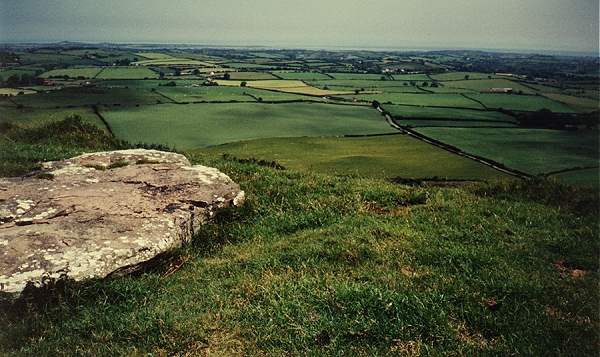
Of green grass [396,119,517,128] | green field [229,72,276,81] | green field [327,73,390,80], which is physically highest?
green field [327,73,390,80]

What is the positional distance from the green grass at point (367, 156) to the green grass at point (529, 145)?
12.7 ft

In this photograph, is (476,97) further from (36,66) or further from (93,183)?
(36,66)

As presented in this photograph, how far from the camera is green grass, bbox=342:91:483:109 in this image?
276 ft

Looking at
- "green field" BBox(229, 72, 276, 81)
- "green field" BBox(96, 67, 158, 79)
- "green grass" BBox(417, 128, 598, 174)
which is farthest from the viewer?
"green field" BBox(229, 72, 276, 81)

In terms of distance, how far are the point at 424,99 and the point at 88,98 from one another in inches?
2570

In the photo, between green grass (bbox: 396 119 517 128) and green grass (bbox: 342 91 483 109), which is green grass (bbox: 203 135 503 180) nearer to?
green grass (bbox: 396 119 517 128)

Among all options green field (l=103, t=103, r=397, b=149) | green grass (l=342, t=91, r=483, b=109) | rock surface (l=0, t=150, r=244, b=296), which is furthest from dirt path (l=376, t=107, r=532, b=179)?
rock surface (l=0, t=150, r=244, b=296)

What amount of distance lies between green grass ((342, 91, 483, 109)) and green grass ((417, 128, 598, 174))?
74.5 ft

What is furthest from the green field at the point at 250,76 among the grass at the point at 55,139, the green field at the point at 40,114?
the grass at the point at 55,139

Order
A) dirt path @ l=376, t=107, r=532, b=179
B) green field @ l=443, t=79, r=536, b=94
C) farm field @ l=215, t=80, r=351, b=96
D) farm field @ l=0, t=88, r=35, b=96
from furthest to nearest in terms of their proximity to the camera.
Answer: green field @ l=443, t=79, r=536, b=94 → farm field @ l=215, t=80, r=351, b=96 → farm field @ l=0, t=88, r=35, b=96 → dirt path @ l=376, t=107, r=532, b=179

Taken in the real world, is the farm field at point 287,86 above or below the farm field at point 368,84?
below

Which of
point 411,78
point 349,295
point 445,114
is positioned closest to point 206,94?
point 445,114

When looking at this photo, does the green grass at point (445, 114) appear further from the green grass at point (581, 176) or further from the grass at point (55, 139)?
the grass at point (55, 139)

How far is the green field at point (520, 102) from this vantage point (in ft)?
246
